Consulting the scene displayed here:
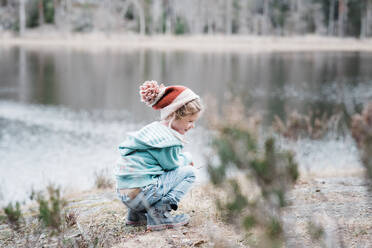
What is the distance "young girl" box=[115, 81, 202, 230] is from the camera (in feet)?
10.8

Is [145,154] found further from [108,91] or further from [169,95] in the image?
[108,91]

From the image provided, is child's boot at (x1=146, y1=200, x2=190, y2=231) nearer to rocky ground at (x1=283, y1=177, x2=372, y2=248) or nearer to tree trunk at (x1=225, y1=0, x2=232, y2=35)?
rocky ground at (x1=283, y1=177, x2=372, y2=248)

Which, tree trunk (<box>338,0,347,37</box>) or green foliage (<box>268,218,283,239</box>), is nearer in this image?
green foliage (<box>268,218,283,239</box>)

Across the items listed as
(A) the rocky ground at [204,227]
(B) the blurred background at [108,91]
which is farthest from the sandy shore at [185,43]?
(A) the rocky ground at [204,227]

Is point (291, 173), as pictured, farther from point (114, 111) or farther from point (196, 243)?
point (114, 111)

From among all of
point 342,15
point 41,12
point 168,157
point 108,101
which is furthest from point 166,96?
point 342,15

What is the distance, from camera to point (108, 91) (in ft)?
64.0

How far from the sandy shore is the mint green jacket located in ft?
134

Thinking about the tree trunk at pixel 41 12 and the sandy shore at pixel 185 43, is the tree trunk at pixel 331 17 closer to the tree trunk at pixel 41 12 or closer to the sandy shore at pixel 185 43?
the sandy shore at pixel 185 43

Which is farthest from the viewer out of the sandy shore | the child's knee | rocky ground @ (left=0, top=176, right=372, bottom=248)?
the sandy shore

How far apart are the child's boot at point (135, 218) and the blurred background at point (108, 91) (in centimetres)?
77

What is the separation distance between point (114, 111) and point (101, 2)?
5152cm

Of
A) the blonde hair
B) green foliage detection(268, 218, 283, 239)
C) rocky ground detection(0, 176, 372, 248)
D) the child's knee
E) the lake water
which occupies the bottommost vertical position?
the lake water

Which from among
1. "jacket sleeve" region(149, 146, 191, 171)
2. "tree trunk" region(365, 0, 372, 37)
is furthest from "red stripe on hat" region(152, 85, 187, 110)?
"tree trunk" region(365, 0, 372, 37)
